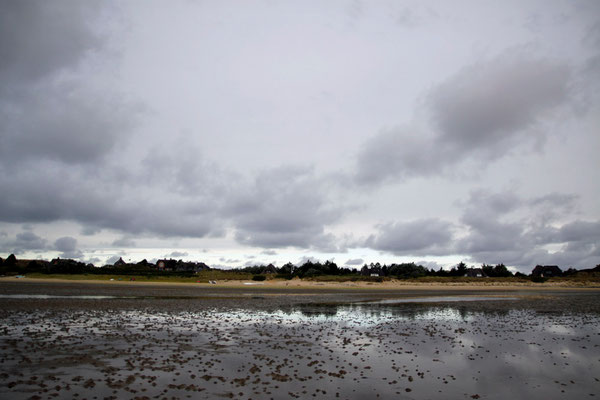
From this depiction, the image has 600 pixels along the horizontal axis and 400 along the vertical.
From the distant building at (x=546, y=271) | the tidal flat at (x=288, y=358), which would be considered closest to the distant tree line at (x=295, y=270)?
the distant building at (x=546, y=271)

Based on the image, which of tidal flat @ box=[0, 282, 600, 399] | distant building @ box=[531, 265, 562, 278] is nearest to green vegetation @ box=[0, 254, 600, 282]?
distant building @ box=[531, 265, 562, 278]

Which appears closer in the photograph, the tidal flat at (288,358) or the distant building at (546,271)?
the tidal flat at (288,358)

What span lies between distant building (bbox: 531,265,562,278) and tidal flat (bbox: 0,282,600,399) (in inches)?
6413

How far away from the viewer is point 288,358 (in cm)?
1930

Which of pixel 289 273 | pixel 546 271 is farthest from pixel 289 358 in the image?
pixel 546 271

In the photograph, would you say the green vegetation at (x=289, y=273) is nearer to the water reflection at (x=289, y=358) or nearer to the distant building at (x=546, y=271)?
the distant building at (x=546, y=271)

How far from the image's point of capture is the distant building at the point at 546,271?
169500mm

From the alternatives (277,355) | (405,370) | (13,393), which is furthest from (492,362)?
(13,393)

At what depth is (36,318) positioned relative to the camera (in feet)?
100

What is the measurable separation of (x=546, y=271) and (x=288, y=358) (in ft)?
631

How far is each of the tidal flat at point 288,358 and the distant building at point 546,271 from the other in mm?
162883

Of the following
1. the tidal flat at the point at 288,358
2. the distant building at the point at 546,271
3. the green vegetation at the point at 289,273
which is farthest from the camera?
the distant building at the point at 546,271

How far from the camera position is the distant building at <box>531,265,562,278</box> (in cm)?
16950

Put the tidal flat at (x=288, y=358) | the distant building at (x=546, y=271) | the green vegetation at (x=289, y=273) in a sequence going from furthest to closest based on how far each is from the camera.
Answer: the distant building at (x=546, y=271) < the green vegetation at (x=289, y=273) < the tidal flat at (x=288, y=358)
